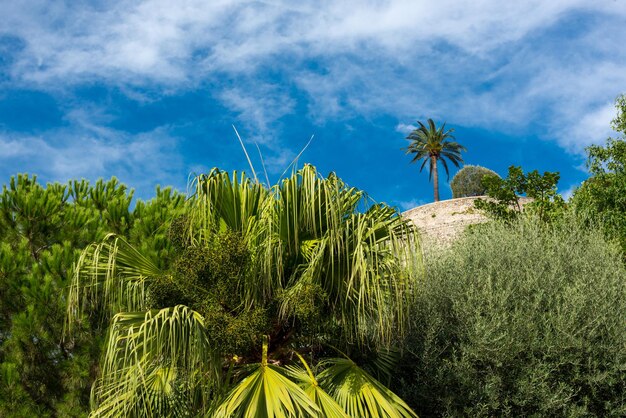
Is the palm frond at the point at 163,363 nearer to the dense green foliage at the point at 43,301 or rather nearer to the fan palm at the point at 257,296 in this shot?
the fan palm at the point at 257,296

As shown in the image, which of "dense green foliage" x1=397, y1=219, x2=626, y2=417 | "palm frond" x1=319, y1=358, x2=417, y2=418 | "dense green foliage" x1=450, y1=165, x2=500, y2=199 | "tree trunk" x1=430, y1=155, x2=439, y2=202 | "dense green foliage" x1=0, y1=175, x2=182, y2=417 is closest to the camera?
"palm frond" x1=319, y1=358, x2=417, y2=418

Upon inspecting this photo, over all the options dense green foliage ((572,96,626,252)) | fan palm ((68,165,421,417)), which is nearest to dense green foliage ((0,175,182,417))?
fan palm ((68,165,421,417))

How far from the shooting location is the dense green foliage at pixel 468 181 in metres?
53.6

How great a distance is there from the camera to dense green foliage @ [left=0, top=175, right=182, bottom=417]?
1207 centimetres

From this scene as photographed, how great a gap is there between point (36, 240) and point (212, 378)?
20.2 feet

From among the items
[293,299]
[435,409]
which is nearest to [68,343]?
[293,299]

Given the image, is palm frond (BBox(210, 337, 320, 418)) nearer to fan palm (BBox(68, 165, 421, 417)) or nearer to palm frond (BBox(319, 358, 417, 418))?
fan palm (BBox(68, 165, 421, 417))

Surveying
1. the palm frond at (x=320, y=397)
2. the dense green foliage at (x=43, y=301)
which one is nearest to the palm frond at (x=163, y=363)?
the palm frond at (x=320, y=397)

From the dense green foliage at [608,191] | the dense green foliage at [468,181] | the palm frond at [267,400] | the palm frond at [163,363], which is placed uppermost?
the dense green foliage at [468,181]

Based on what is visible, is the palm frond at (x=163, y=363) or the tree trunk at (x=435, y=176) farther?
the tree trunk at (x=435, y=176)

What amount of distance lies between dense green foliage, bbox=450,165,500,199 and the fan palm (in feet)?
148

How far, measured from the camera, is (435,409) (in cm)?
1103

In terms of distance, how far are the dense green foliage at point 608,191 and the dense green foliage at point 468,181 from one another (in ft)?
109

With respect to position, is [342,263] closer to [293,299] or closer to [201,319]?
[293,299]
